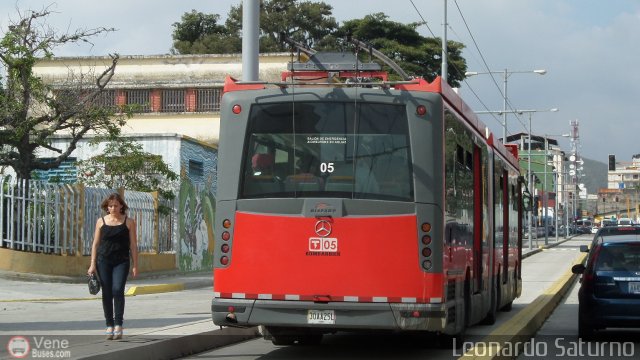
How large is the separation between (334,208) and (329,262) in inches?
23.4

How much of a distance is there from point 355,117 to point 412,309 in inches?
87.6

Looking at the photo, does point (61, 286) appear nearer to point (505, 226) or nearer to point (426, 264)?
point (505, 226)

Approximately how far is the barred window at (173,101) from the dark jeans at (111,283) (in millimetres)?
41001

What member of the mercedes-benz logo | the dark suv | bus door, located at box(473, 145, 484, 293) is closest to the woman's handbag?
the mercedes-benz logo

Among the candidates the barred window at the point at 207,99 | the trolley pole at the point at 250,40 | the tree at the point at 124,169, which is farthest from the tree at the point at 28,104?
the barred window at the point at 207,99

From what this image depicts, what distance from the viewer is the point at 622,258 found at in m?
15.3

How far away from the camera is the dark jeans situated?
12.2m

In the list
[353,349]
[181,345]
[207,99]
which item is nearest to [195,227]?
[353,349]

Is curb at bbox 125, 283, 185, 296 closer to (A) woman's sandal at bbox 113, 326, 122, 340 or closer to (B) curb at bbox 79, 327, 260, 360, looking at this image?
(B) curb at bbox 79, 327, 260, 360

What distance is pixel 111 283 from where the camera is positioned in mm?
12422

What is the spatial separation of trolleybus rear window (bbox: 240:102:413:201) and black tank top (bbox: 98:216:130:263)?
1.70 m

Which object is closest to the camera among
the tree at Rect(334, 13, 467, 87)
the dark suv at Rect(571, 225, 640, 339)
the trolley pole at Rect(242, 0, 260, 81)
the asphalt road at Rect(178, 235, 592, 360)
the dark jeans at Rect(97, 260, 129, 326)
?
the dark jeans at Rect(97, 260, 129, 326)

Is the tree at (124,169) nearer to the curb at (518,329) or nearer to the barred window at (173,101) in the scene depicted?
the curb at (518,329)

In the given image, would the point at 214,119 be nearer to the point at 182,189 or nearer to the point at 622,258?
the point at 182,189
